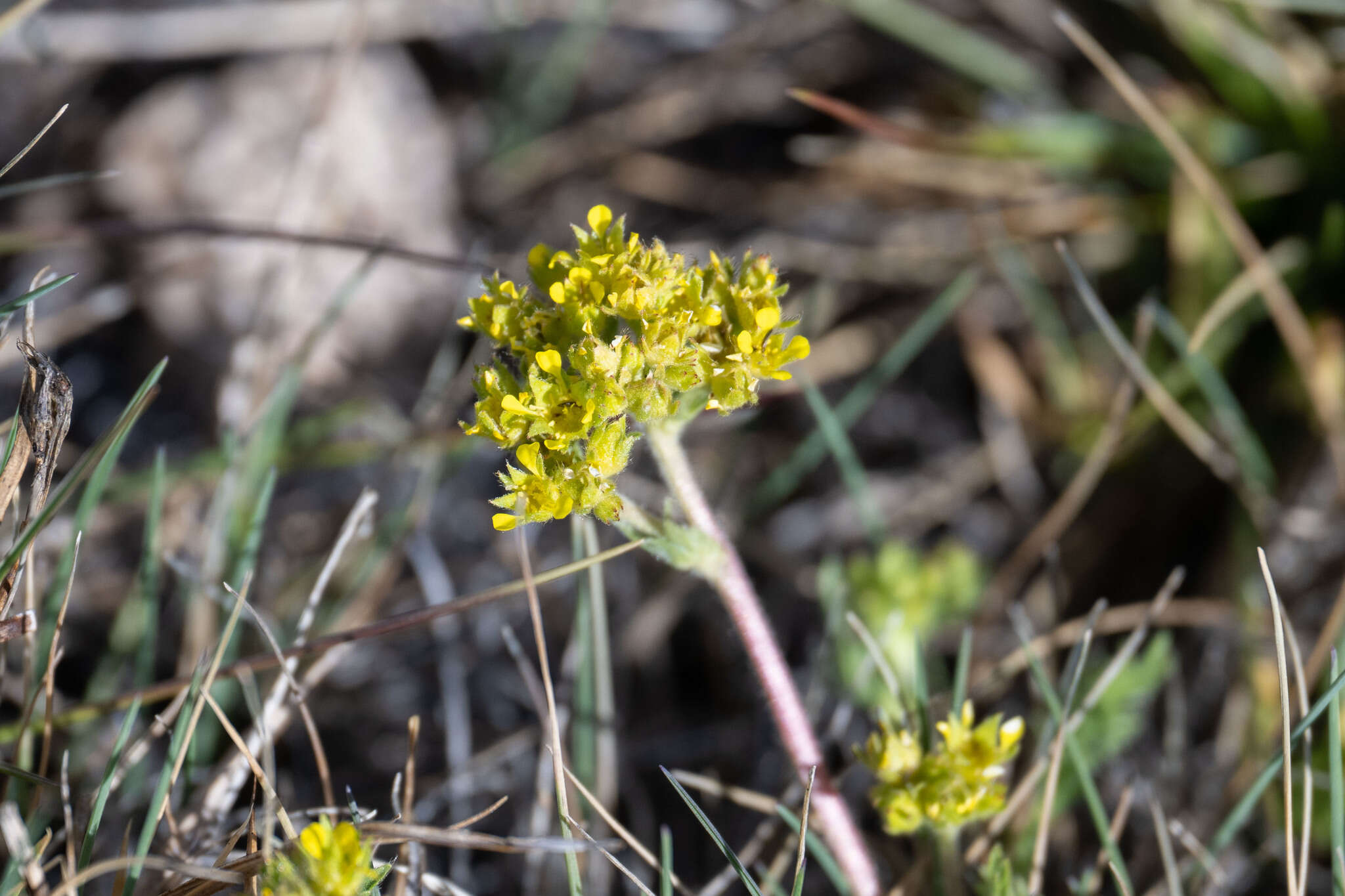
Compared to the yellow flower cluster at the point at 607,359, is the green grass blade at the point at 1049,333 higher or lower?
lower

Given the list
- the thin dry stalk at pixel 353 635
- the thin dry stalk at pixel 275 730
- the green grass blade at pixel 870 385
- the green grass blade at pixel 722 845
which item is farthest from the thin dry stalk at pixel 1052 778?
the thin dry stalk at pixel 275 730

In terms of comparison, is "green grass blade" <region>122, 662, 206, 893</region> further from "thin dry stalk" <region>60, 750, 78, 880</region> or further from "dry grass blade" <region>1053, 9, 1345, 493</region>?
"dry grass blade" <region>1053, 9, 1345, 493</region>

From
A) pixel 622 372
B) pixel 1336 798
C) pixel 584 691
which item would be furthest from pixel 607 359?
pixel 1336 798

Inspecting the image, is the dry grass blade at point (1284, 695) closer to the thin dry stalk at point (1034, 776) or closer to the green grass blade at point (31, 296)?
the thin dry stalk at point (1034, 776)

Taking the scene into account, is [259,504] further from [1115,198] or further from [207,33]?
[1115,198]

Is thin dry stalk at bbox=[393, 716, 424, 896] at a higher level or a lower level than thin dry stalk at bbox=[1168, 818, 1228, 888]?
higher

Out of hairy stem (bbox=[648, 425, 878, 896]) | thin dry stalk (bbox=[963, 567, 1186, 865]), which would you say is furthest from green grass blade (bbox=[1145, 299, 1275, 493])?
hairy stem (bbox=[648, 425, 878, 896])
